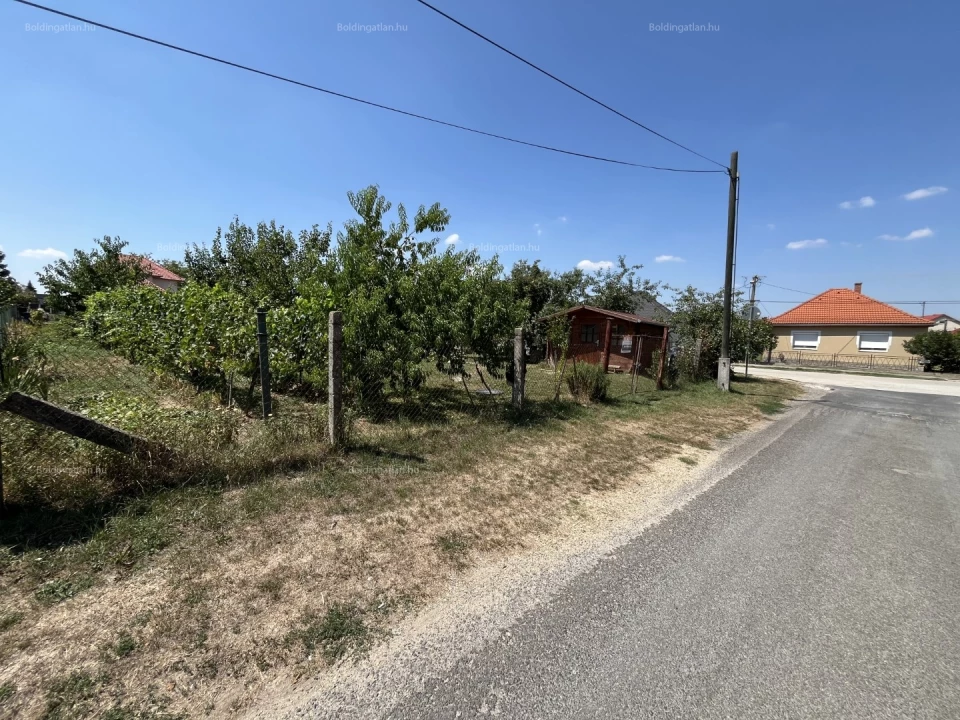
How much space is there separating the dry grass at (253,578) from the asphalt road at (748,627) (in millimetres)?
722

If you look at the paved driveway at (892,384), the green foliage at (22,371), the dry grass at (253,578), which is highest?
the green foliage at (22,371)

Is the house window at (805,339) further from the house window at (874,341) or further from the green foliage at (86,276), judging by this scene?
the green foliage at (86,276)

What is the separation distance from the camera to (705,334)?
17.0 metres

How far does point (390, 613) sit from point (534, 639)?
0.79m

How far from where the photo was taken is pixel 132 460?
3.48m

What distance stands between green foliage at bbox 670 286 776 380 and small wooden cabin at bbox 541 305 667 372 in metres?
1.26

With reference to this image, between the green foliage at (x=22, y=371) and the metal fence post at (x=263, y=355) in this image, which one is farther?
the metal fence post at (x=263, y=355)

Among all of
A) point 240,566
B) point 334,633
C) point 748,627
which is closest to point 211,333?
point 240,566

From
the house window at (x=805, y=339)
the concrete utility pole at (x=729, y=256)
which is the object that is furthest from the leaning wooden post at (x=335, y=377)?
the house window at (x=805, y=339)

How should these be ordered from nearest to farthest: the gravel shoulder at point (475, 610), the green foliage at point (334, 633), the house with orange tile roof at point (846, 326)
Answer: the gravel shoulder at point (475, 610) → the green foliage at point (334, 633) → the house with orange tile roof at point (846, 326)

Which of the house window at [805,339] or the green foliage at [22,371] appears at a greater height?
the house window at [805,339]

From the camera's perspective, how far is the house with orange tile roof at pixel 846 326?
32156 mm

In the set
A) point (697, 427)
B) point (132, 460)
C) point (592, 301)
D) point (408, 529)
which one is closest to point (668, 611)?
point (408, 529)

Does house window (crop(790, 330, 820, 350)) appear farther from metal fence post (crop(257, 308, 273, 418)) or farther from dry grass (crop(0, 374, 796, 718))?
metal fence post (crop(257, 308, 273, 418))
